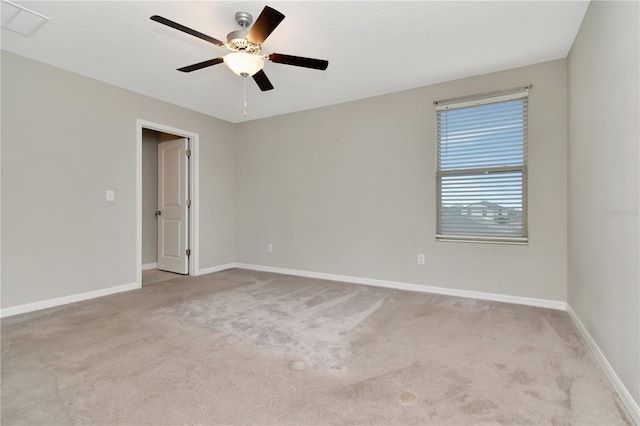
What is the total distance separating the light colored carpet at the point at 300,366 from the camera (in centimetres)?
150

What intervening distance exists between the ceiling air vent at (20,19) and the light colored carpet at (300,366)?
8.21 feet

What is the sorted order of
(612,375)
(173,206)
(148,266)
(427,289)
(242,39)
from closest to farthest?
(612,375) → (242,39) → (427,289) → (173,206) → (148,266)

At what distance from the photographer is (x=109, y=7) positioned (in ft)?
7.26

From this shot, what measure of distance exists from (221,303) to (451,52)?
3.45 metres

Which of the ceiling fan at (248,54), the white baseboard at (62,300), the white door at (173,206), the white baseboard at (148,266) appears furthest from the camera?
the white baseboard at (148,266)

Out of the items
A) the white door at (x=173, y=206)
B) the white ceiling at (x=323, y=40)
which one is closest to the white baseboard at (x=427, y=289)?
the white door at (x=173, y=206)

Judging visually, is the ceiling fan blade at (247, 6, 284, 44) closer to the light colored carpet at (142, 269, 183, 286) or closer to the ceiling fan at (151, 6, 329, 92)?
the ceiling fan at (151, 6, 329, 92)

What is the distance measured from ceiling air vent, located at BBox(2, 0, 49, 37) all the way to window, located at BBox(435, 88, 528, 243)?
3.86 m

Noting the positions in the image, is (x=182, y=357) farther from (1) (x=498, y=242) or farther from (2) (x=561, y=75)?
(2) (x=561, y=75)

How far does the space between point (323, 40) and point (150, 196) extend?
4.07 m

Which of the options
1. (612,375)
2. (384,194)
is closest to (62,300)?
(384,194)

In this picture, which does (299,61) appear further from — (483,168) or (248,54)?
(483,168)

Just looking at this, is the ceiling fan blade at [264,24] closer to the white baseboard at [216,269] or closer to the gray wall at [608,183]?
the gray wall at [608,183]

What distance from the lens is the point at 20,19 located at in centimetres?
235
